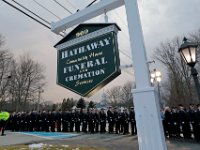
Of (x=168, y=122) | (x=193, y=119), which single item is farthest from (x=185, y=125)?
(x=168, y=122)

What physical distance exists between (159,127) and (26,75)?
42.0 meters

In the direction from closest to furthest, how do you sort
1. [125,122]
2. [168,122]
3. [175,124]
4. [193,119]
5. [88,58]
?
[88,58] < [193,119] < [175,124] < [168,122] < [125,122]

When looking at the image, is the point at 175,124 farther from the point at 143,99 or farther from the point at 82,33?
the point at 82,33

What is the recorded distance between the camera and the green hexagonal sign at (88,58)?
3803 mm

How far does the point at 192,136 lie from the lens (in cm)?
1299

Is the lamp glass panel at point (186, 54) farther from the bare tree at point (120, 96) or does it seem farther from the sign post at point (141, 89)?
the bare tree at point (120, 96)

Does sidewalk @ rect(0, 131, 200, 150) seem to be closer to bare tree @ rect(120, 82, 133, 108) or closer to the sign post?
the sign post

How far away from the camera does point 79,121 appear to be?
16266 millimetres

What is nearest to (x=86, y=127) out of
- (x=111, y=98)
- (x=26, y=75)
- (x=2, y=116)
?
(x=2, y=116)

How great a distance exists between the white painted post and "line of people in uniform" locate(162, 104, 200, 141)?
8.83 metres

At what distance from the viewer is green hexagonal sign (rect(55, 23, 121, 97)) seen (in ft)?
12.5

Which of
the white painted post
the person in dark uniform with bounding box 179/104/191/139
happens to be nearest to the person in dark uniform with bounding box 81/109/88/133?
the person in dark uniform with bounding box 179/104/191/139

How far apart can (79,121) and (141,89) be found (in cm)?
1249

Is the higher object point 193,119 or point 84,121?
point 84,121
